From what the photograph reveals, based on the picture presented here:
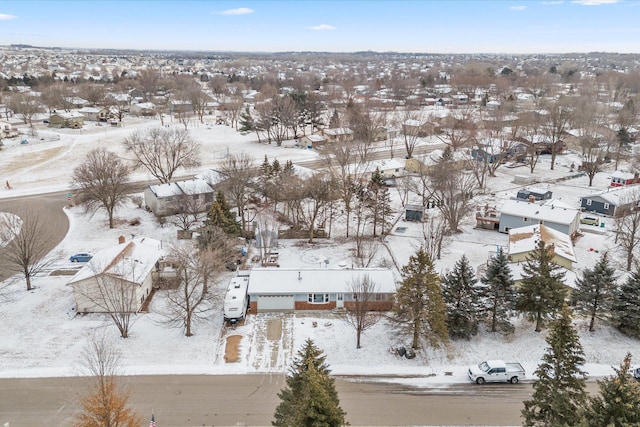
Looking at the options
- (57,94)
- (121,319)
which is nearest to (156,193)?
(121,319)

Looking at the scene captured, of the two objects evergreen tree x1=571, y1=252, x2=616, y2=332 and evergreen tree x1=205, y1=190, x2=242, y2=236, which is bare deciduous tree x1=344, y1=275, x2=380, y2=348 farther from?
evergreen tree x1=205, y1=190, x2=242, y2=236

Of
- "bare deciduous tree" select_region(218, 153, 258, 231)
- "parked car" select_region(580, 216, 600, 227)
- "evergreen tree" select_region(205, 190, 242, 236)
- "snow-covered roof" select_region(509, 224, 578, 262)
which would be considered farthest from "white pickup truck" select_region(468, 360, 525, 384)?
"parked car" select_region(580, 216, 600, 227)

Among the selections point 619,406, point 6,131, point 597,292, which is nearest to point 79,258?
point 597,292

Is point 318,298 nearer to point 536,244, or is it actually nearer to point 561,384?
point 561,384

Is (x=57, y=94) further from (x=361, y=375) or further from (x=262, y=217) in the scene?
(x=361, y=375)

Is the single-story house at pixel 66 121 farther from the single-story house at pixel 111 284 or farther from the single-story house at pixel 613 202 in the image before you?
the single-story house at pixel 613 202

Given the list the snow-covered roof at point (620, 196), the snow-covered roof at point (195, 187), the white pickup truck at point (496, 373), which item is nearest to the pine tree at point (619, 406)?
the white pickup truck at point (496, 373)
